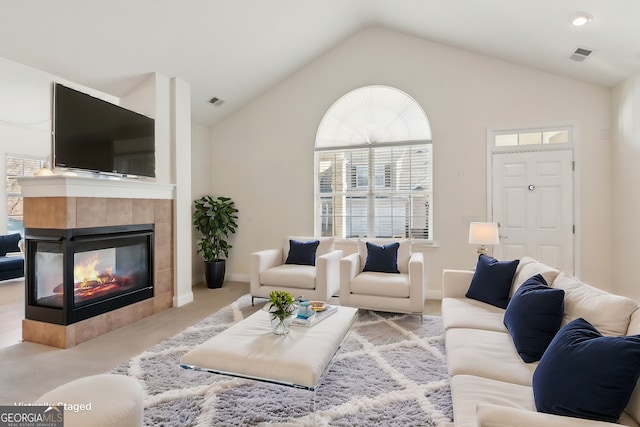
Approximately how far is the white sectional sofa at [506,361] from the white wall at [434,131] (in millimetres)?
2248

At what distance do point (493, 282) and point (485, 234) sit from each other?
34.1 inches

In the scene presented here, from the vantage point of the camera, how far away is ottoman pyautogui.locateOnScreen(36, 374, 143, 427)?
1.28 m

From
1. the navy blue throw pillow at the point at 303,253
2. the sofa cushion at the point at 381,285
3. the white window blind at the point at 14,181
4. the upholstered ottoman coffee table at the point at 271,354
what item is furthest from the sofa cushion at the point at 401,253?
the white window blind at the point at 14,181

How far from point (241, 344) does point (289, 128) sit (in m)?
3.93

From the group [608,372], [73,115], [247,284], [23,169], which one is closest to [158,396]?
[608,372]

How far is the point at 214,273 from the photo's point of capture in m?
5.03

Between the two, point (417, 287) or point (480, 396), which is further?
Result: point (417, 287)

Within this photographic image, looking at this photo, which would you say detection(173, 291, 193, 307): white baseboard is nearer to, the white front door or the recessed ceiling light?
the white front door

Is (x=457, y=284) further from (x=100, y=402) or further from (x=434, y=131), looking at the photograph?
(x=100, y=402)

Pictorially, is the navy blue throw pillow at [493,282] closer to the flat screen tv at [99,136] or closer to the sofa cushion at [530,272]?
the sofa cushion at [530,272]

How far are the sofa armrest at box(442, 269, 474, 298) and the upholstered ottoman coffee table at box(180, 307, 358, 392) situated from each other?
1319 millimetres

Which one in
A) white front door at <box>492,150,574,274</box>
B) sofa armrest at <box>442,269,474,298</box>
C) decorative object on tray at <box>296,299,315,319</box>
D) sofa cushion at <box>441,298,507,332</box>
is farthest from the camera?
white front door at <box>492,150,574,274</box>

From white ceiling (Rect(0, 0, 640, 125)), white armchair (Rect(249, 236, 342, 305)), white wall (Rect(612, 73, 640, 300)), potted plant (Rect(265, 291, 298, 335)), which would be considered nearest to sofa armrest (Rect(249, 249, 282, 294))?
white armchair (Rect(249, 236, 342, 305))

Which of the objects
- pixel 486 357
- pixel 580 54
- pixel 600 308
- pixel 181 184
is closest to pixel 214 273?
pixel 181 184
